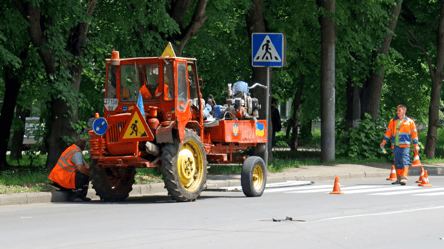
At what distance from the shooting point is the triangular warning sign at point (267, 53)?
18.0 metres

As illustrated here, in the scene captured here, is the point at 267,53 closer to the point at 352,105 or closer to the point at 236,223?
the point at 236,223

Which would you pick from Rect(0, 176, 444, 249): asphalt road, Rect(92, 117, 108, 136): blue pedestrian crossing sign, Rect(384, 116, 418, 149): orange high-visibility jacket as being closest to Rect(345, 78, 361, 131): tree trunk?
Rect(384, 116, 418, 149): orange high-visibility jacket

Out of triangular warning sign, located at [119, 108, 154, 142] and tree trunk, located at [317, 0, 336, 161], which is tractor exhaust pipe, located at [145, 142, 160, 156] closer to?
triangular warning sign, located at [119, 108, 154, 142]

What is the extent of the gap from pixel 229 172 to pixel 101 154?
6.38 m

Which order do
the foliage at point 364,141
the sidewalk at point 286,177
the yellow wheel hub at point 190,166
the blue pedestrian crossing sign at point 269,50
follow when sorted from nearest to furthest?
the yellow wheel hub at point 190,166 < the sidewalk at point 286,177 < the blue pedestrian crossing sign at point 269,50 < the foliage at point 364,141

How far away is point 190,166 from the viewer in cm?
1311

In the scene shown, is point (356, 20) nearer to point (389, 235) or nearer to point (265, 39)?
point (265, 39)

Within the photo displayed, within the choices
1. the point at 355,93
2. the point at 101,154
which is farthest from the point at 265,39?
the point at 355,93

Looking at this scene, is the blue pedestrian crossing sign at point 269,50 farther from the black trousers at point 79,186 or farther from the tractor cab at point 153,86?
the black trousers at point 79,186

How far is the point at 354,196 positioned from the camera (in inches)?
557

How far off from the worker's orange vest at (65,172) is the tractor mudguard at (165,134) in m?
1.98

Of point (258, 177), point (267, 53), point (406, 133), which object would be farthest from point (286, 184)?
point (267, 53)

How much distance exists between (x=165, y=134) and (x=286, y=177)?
21.7 ft

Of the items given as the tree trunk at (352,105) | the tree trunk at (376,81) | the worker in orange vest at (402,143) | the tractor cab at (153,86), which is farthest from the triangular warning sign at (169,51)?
the tree trunk at (352,105)
